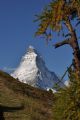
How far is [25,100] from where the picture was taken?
54.9 meters

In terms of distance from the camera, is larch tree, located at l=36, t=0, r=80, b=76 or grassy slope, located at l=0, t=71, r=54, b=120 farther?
grassy slope, located at l=0, t=71, r=54, b=120

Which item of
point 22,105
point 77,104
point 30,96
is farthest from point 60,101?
point 30,96

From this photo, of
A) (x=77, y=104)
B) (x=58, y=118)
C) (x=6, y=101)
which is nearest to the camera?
(x=77, y=104)

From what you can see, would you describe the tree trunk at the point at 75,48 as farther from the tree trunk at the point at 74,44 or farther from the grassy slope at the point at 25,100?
the grassy slope at the point at 25,100

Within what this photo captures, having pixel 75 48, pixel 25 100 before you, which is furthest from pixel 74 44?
pixel 25 100

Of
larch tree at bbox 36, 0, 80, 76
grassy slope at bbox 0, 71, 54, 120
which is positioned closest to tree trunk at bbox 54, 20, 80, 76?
larch tree at bbox 36, 0, 80, 76

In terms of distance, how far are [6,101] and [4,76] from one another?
33.5ft

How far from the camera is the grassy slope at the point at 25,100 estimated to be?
4832cm

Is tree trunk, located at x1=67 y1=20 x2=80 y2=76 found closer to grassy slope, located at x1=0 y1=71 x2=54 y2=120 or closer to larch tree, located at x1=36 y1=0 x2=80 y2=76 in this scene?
larch tree, located at x1=36 y1=0 x2=80 y2=76

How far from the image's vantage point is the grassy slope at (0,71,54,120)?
48316 millimetres

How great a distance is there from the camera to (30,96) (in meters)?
57.5

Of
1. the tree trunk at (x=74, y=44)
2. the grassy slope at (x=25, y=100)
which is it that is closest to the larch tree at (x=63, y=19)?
the tree trunk at (x=74, y=44)

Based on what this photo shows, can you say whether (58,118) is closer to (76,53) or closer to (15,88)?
(76,53)

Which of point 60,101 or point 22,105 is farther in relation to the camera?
point 22,105
